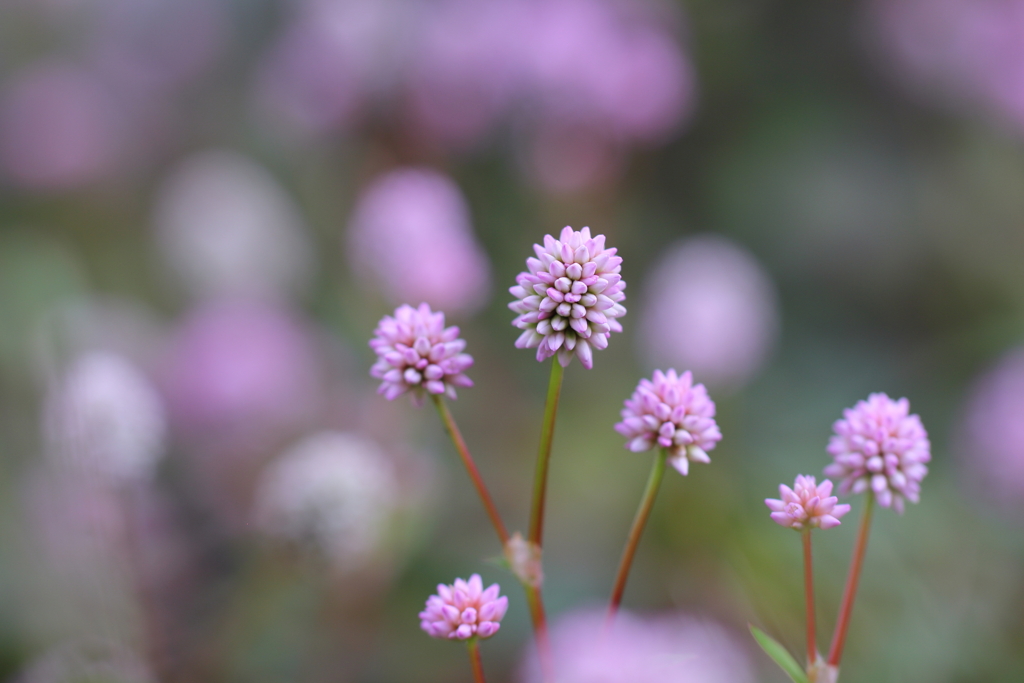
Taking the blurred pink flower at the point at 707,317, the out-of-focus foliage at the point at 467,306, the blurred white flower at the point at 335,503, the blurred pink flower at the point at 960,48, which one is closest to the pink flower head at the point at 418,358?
the out-of-focus foliage at the point at 467,306

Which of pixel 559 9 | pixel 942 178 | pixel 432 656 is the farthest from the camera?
pixel 942 178

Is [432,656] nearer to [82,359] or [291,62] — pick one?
[82,359]

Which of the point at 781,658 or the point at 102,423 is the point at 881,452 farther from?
the point at 102,423

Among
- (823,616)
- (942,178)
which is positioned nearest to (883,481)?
(823,616)

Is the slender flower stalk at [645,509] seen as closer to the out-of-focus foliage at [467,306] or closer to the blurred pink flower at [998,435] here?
the out-of-focus foliage at [467,306]

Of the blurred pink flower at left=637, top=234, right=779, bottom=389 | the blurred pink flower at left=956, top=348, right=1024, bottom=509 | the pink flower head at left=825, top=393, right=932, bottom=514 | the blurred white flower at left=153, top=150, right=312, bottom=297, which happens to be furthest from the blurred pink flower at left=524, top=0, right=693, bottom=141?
the pink flower head at left=825, top=393, right=932, bottom=514

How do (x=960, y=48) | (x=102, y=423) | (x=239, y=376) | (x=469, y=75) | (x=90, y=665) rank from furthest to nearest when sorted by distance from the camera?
(x=960, y=48) < (x=469, y=75) < (x=239, y=376) < (x=102, y=423) < (x=90, y=665)

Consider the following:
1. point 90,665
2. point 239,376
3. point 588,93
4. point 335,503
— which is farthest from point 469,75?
point 90,665
